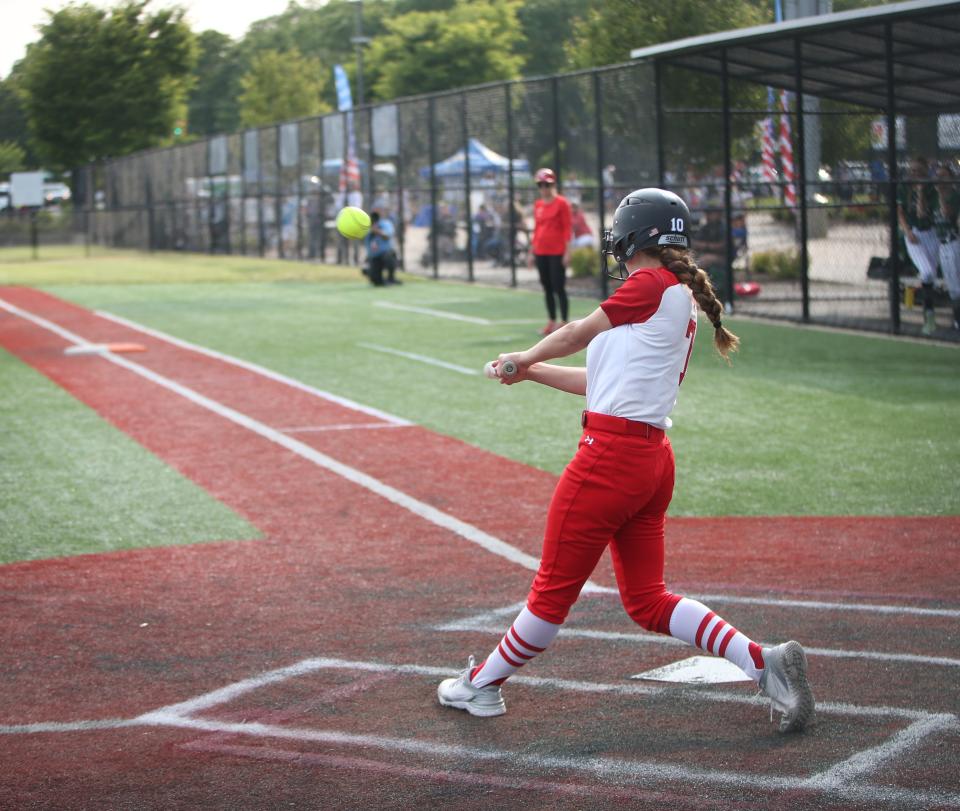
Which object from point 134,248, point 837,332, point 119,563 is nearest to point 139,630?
point 119,563

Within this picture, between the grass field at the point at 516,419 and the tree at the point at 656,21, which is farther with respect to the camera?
the tree at the point at 656,21

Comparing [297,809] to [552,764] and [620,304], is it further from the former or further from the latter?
[620,304]

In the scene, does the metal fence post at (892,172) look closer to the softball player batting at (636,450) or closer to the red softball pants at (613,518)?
Result: the softball player batting at (636,450)

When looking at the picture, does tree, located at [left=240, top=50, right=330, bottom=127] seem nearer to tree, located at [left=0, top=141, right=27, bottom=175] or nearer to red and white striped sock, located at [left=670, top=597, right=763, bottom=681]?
tree, located at [left=0, top=141, right=27, bottom=175]

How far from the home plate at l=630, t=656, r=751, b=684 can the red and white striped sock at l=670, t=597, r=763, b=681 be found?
1.79 ft

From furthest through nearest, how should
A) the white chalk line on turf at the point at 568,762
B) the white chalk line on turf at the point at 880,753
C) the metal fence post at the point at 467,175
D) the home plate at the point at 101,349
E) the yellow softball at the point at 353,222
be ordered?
the metal fence post at the point at 467,175 → the home plate at the point at 101,349 → the yellow softball at the point at 353,222 → the white chalk line on turf at the point at 880,753 → the white chalk line on turf at the point at 568,762

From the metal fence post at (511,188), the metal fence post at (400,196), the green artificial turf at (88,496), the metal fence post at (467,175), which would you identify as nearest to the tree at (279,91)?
the metal fence post at (400,196)

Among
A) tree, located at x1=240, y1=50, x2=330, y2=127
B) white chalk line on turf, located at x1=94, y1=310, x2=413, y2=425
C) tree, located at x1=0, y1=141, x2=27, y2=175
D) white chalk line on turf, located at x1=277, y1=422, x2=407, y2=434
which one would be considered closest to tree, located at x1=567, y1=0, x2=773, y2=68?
white chalk line on turf, located at x1=94, y1=310, x2=413, y2=425

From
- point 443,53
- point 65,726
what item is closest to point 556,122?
point 65,726

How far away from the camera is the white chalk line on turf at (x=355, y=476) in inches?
312

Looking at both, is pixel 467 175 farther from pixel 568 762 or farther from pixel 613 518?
pixel 568 762

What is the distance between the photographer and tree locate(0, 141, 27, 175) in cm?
6359

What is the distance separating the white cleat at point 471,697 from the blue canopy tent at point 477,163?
859 inches

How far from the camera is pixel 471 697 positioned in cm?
533
